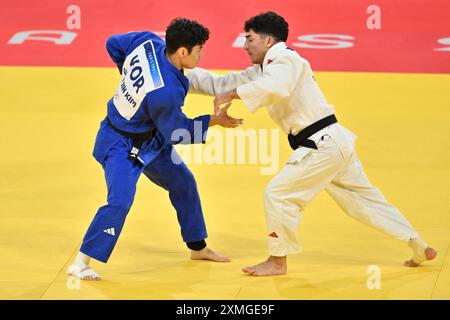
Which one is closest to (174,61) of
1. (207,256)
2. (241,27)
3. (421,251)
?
(207,256)

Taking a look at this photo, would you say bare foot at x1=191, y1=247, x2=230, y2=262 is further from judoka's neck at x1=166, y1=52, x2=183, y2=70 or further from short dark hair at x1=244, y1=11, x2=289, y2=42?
short dark hair at x1=244, y1=11, x2=289, y2=42

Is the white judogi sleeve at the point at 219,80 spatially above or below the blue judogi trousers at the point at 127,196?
above

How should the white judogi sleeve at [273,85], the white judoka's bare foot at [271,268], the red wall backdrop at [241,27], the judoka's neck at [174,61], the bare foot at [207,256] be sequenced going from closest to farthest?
the white judogi sleeve at [273,85], the judoka's neck at [174,61], the white judoka's bare foot at [271,268], the bare foot at [207,256], the red wall backdrop at [241,27]

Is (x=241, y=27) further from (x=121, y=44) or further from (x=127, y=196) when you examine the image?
(x=127, y=196)

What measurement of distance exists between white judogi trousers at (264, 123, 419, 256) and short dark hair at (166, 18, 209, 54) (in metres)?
0.81

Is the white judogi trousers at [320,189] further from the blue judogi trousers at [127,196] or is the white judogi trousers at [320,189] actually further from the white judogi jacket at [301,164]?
the blue judogi trousers at [127,196]

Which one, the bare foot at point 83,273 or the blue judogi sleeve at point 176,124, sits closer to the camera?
the blue judogi sleeve at point 176,124

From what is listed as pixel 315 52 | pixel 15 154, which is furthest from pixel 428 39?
pixel 15 154

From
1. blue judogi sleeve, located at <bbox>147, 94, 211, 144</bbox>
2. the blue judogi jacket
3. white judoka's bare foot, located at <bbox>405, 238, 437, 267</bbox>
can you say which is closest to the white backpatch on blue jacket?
the blue judogi jacket

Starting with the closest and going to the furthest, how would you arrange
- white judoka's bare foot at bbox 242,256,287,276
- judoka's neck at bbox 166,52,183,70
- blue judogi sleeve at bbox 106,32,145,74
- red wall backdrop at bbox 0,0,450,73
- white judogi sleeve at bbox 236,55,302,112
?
white judogi sleeve at bbox 236,55,302,112
judoka's neck at bbox 166,52,183,70
white judoka's bare foot at bbox 242,256,287,276
blue judogi sleeve at bbox 106,32,145,74
red wall backdrop at bbox 0,0,450,73

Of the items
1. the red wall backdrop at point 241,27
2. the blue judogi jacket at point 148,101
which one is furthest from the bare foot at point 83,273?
the red wall backdrop at point 241,27

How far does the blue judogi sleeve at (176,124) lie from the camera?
5.66m

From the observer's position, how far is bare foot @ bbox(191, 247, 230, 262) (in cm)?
616

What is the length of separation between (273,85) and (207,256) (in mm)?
1137
